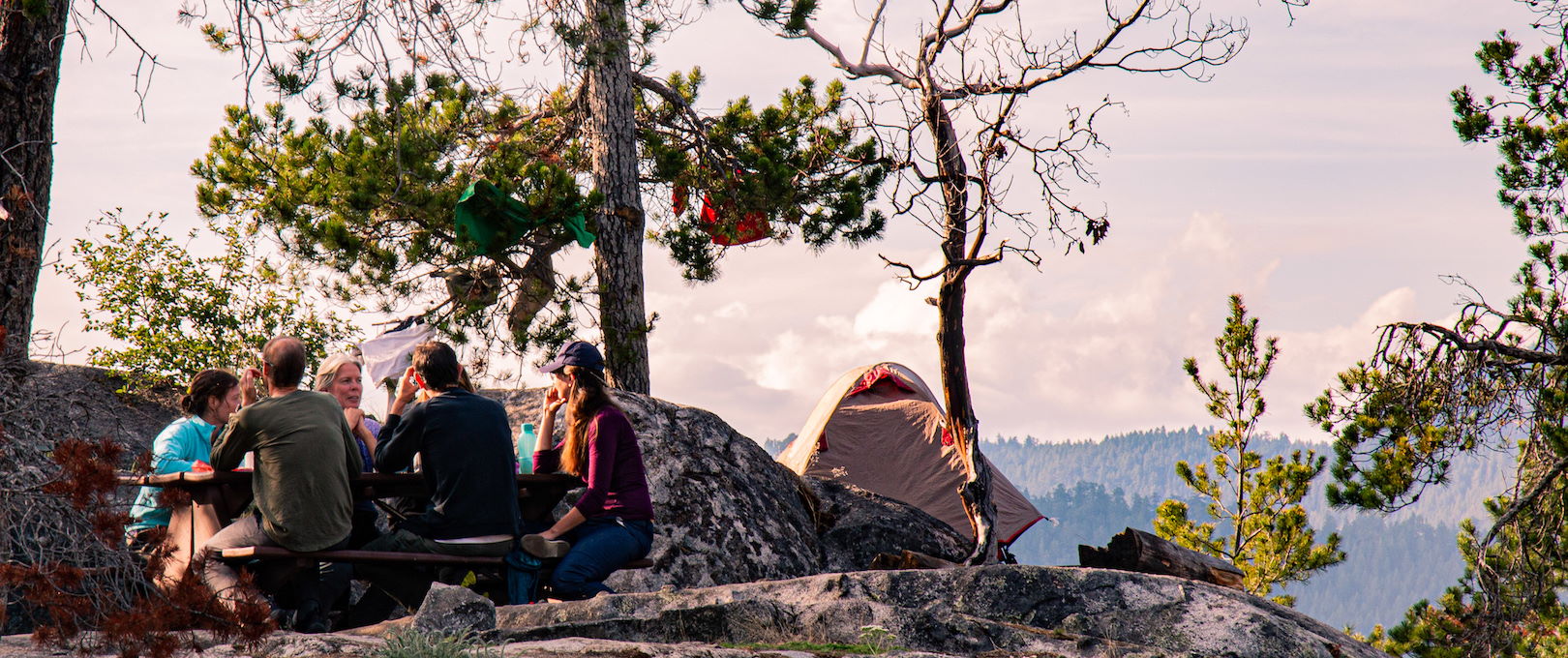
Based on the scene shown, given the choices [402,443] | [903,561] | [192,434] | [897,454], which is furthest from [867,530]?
[192,434]

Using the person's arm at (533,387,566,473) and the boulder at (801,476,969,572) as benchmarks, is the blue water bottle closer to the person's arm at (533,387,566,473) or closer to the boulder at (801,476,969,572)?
the person's arm at (533,387,566,473)

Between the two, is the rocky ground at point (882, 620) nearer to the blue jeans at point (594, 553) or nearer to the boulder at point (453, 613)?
the boulder at point (453, 613)

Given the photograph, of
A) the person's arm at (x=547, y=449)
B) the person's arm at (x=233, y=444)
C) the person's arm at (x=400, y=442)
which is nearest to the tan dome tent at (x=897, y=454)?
the person's arm at (x=547, y=449)

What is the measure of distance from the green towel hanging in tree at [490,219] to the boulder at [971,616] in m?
6.98

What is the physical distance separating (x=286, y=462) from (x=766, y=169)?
865cm

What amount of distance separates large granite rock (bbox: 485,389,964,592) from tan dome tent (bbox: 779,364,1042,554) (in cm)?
286

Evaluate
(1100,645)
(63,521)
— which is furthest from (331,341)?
(1100,645)

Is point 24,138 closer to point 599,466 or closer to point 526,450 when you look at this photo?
point 526,450

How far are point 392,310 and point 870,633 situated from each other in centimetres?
1012

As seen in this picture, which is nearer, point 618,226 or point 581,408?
point 581,408

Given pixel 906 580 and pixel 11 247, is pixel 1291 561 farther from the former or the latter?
pixel 11 247

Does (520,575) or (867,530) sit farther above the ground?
(867,530)

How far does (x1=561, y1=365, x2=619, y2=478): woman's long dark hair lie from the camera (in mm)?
6414

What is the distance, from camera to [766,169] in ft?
45.1
